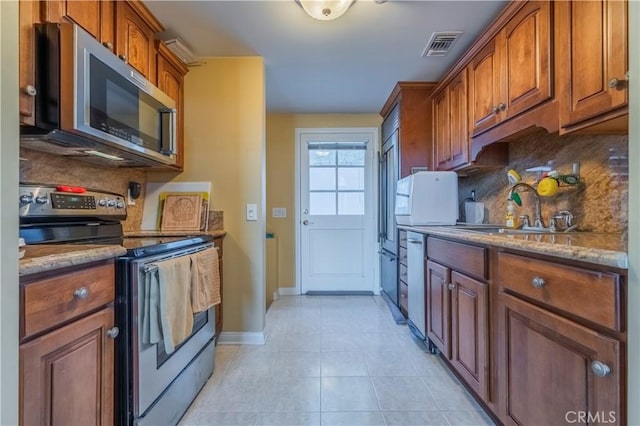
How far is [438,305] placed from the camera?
205 cm

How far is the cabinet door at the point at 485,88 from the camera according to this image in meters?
2.02

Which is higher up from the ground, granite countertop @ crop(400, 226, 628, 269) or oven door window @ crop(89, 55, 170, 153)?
oven door window @ crop(89, 55, 170, 153)

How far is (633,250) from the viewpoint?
2.58ft

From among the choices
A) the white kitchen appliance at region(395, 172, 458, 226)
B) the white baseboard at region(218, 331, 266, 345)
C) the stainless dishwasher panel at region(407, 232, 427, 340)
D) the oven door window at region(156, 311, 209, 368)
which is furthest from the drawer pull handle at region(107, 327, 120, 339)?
the white kitchen appliance at region(395, 172, 458, 226)

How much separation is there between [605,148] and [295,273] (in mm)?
3221

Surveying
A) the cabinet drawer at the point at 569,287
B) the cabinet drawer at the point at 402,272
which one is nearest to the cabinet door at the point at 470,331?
the cabinet drawer at the point at 569,287

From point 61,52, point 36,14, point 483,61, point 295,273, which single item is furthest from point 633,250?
point 295,273

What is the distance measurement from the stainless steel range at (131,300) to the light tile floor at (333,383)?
8.5 inches

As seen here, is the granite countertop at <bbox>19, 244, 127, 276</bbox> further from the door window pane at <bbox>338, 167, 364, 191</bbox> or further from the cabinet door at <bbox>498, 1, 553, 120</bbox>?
the door window pane at <bbox>338, 167, 364, 191</bbox>

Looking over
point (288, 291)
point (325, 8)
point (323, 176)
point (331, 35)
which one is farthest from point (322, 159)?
point (325, 8)

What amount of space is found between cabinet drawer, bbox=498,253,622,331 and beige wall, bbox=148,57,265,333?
5.91 feet

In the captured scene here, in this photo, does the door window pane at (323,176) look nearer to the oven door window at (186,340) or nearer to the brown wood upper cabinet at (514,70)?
the brown wood upper cabinet at (514,70)

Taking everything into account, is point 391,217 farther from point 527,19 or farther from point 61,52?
point 61,52

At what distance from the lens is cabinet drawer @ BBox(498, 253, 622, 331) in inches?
33.2
